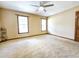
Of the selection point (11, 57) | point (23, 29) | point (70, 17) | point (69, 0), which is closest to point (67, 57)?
point (11, 57)

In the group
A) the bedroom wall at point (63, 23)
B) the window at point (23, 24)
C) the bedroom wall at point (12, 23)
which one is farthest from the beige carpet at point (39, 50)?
the window at point (23, 24)

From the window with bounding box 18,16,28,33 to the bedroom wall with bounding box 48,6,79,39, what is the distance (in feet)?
8.94

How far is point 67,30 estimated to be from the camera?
6.10m

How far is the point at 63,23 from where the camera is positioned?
21.2 ft

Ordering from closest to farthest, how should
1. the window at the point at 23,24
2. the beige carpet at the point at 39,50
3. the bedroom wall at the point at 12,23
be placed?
the beige carpet at the point at 39,50
the bedroom wall at the point at 12,23
the window at the point at 23,24

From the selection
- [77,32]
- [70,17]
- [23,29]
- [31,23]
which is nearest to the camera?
[77,32]

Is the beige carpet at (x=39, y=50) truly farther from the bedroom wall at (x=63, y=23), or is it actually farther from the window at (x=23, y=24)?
the window at (x=23, y=24)

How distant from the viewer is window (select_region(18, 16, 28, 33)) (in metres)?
6.06

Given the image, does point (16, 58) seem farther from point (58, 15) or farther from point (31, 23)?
point (58, 15)

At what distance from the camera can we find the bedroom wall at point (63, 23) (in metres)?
5.64

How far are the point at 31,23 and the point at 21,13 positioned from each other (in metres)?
1.28

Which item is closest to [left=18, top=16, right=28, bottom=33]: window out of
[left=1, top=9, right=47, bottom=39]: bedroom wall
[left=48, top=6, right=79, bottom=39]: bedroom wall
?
[left=1, top=9, right=47, bottom=39]: bedroom wall

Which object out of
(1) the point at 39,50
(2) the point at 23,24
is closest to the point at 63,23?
(2) the point at 23,24

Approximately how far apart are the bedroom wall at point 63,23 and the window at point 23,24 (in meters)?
2.72
